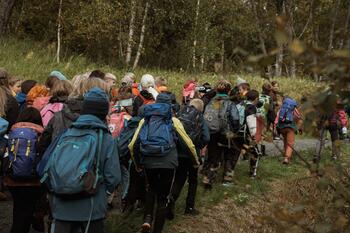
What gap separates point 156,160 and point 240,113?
336 centimetres

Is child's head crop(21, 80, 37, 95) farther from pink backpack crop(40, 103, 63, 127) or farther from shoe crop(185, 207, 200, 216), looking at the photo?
shoe crop(185, 207, 200, 216)

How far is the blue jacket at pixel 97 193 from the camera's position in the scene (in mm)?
4348

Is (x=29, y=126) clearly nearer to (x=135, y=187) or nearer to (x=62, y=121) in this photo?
(x=62, y=121)

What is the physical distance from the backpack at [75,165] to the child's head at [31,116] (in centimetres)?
126

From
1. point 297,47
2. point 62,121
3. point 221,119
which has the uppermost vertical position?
point 297,47

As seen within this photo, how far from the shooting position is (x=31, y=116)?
18.3 ft

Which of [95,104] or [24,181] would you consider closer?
[95,104]

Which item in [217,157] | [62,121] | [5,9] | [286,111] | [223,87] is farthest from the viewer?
[5,9]

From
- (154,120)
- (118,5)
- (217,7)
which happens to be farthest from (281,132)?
(217,7)

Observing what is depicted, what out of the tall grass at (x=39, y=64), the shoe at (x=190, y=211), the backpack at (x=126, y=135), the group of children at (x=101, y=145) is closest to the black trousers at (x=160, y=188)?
the group of children at (x=101, y=145)

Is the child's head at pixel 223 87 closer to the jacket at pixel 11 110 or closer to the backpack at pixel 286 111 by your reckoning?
the backpack at pixel 286 111

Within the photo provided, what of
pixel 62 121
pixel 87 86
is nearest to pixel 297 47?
pixel 62 121

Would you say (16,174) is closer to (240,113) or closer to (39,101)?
(39,101)

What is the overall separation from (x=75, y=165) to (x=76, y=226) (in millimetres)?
616
